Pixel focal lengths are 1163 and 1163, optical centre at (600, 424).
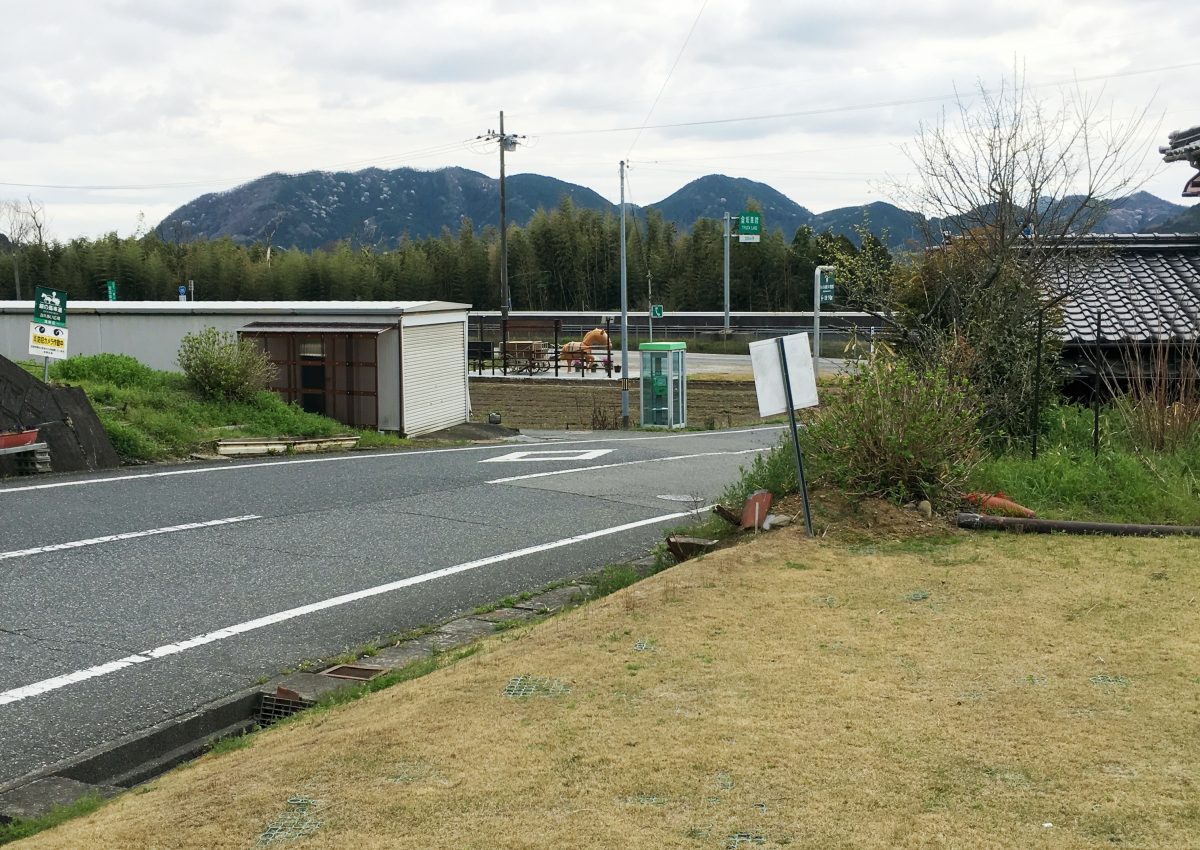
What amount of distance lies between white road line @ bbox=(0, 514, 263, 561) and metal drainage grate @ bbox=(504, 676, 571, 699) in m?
5.16

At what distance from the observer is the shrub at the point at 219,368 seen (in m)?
19.4

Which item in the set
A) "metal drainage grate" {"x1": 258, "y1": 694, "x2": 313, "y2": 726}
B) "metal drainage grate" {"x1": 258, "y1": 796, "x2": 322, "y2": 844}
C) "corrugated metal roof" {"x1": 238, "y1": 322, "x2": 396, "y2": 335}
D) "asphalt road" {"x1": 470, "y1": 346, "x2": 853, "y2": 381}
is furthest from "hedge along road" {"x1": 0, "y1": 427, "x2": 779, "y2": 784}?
"asphalt road" {"x1": 470, "y1": 346, "x2": 853, "y2": 381}

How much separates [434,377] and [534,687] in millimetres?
21194

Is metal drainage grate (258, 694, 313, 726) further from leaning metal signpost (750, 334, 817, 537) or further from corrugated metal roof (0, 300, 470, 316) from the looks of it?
corrugated metal roof (0, 300, 470, 316)

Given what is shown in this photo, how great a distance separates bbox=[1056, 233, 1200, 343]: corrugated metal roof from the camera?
38.7 feet

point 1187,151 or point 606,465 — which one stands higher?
point 1187,151

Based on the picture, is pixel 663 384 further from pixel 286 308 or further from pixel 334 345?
pixel 286 308

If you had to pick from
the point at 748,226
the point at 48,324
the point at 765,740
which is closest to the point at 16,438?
the point at 48,324

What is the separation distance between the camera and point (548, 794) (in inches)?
161

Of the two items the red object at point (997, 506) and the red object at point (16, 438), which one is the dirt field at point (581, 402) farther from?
the red object at point (997, 506)

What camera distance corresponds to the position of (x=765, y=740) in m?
4.56

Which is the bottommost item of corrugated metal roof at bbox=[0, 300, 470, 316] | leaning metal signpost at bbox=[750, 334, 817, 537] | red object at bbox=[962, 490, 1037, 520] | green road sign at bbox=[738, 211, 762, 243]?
red object at bbox=[962, 490, 1037, 520]

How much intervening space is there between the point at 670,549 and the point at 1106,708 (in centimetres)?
438

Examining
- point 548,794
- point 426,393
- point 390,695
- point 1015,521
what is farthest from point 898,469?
point 426,393
